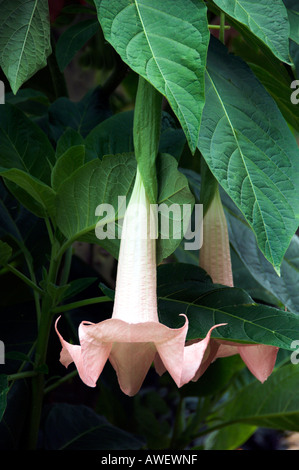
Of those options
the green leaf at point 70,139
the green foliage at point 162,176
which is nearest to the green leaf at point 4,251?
the green foliage at point 162,176

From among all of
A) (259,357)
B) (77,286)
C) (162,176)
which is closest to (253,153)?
(162,176)

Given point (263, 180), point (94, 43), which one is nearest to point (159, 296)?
point (263, 180)

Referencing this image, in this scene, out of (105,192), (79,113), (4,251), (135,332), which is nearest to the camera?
(135,332)

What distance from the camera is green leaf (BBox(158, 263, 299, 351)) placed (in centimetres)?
46

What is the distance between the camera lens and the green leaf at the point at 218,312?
0.46 meters

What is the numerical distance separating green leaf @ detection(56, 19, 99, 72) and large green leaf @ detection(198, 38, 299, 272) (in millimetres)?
224

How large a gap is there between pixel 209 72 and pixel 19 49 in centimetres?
18

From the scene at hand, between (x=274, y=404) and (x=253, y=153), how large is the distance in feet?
1.75

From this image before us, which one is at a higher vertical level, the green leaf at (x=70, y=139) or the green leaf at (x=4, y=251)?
the green leaf at (x=70, y=139)

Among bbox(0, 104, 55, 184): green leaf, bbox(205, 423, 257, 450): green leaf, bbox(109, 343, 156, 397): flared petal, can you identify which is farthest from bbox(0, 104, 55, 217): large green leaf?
bbox(205, 423, 257, 450): green leaf

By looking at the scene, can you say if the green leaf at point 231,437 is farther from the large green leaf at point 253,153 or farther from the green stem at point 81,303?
the large green leaf at point 253,153

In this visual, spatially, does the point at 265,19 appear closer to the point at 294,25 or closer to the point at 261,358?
the point at 294,25

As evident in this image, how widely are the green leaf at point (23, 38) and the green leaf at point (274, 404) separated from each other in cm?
63

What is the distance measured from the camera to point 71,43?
66cm
